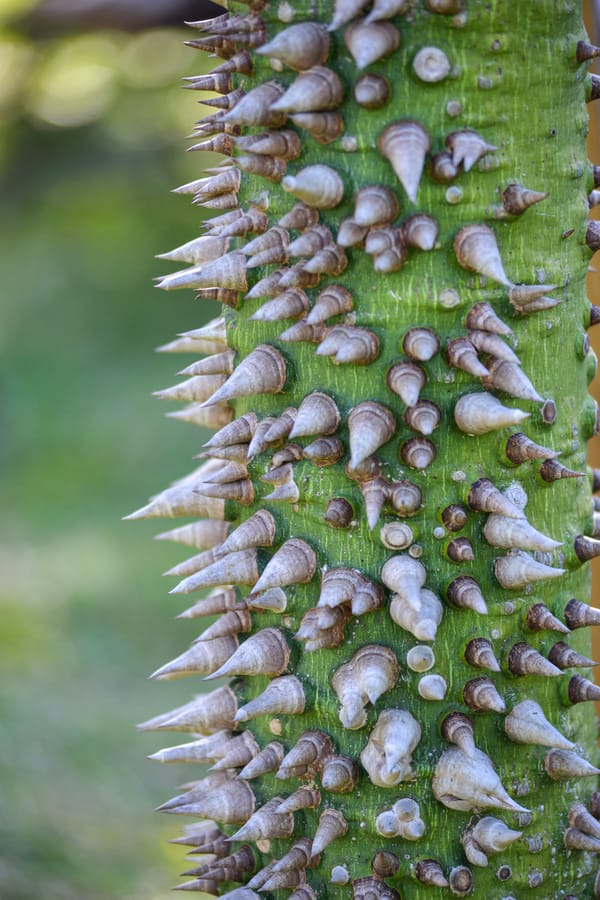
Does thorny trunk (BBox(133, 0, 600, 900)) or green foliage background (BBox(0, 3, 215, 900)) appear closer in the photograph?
thorny trunk (BBox(133, 0, 600, 900))

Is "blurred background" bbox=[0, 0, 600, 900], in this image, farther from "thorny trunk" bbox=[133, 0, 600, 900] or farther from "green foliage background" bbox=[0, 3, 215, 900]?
"thorny trunk" bbox=[133, 0, 600, 900]

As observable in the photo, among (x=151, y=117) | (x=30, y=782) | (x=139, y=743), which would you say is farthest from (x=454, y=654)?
(x=151, y=117)

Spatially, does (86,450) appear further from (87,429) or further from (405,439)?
(405,439)

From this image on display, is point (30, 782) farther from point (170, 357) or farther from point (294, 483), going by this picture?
point (170, 357)

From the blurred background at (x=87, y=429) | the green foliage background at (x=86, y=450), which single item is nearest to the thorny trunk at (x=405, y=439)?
the blurred background at (x=87, y=429)

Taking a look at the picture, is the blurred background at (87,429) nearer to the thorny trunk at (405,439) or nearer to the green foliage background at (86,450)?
the green foliage background at (86,450)

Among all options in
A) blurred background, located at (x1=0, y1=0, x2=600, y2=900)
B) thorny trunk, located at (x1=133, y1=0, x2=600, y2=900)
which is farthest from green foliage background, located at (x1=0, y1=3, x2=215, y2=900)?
thorny trunk, located at (x1=133, y1=0, x2=600, y2=900)

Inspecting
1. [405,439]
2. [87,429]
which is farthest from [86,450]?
[405,439]
